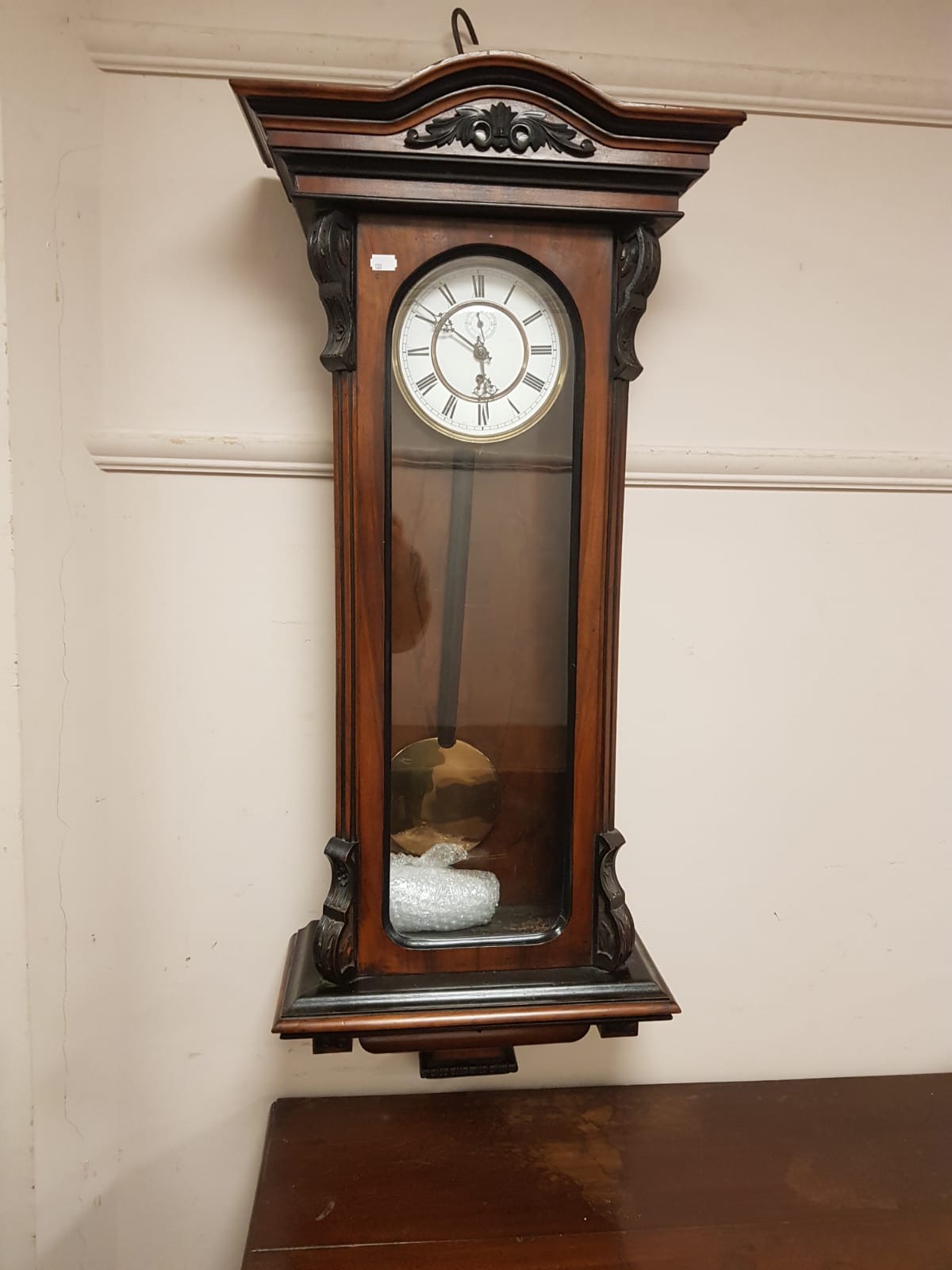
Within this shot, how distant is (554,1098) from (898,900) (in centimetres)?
46

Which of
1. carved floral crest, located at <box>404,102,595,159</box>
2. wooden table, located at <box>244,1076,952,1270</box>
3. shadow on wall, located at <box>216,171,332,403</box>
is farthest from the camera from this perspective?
shadow on wall, located at <box>216,171,332,403</box>

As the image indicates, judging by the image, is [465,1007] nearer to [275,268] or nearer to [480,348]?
[480,348]

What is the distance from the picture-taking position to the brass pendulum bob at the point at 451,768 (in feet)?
2.44

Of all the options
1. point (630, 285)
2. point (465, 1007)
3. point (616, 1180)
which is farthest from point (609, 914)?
point (630, 285)

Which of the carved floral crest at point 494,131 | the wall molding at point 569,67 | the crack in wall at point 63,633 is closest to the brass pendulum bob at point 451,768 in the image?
the carved floral crest at point 494,131

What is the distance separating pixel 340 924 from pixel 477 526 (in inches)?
14.2

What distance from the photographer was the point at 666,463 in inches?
35.8

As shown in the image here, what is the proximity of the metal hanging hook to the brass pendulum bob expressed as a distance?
0.40m

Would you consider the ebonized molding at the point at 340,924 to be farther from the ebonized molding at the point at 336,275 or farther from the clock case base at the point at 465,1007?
the ebonized molding at the point at 336,275

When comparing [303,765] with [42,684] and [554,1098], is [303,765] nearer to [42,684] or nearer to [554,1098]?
[42,684]

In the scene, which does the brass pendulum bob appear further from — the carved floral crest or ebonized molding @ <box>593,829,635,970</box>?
the carved floral crest

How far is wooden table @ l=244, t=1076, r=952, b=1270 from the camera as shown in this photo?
2.46 feet

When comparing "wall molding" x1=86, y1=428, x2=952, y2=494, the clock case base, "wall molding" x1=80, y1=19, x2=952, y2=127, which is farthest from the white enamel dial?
the clock case base

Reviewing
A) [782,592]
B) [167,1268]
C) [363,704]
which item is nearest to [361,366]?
[363,704]
